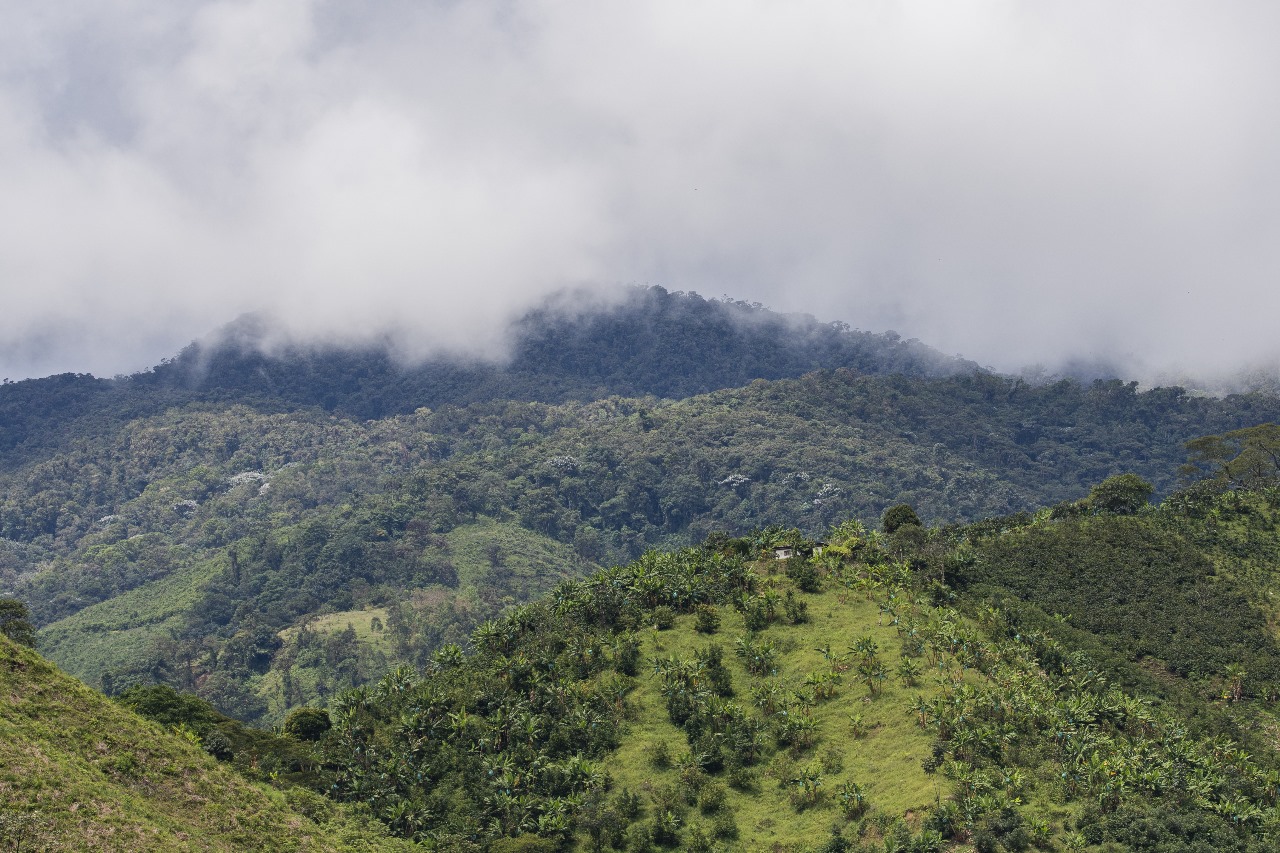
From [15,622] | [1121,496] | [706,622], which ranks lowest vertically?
[706,622]

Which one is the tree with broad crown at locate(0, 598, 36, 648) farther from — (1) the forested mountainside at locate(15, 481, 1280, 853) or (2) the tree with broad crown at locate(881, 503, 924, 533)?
(2) the tree with broad crown at locate(881, 503, 924, 533)

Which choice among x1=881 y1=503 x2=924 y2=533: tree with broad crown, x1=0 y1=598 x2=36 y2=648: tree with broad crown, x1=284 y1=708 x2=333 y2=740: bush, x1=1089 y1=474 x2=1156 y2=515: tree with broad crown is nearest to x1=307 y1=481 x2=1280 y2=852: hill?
x1=284 y1=708 x2=333 y2=740: bush

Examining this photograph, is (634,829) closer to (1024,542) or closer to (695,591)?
(695,591)

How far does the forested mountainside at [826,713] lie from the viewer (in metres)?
60.2

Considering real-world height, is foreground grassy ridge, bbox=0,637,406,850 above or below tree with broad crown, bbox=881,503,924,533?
below

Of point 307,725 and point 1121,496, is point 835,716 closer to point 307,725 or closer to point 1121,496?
A: point 307,725

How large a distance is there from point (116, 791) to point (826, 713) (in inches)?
1800

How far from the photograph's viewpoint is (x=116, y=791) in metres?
50.6

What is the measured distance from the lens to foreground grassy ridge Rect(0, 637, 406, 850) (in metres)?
44.8

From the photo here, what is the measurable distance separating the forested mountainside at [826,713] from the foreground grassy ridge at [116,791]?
10.8 inches

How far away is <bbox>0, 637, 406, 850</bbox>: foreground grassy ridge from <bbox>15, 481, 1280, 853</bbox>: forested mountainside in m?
0.27

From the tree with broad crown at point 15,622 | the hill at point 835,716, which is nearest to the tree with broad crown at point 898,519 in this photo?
the hill at point 835,716

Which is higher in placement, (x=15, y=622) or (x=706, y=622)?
(x=15, y=622)

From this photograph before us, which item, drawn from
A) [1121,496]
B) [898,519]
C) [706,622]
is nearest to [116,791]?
[706,622]
